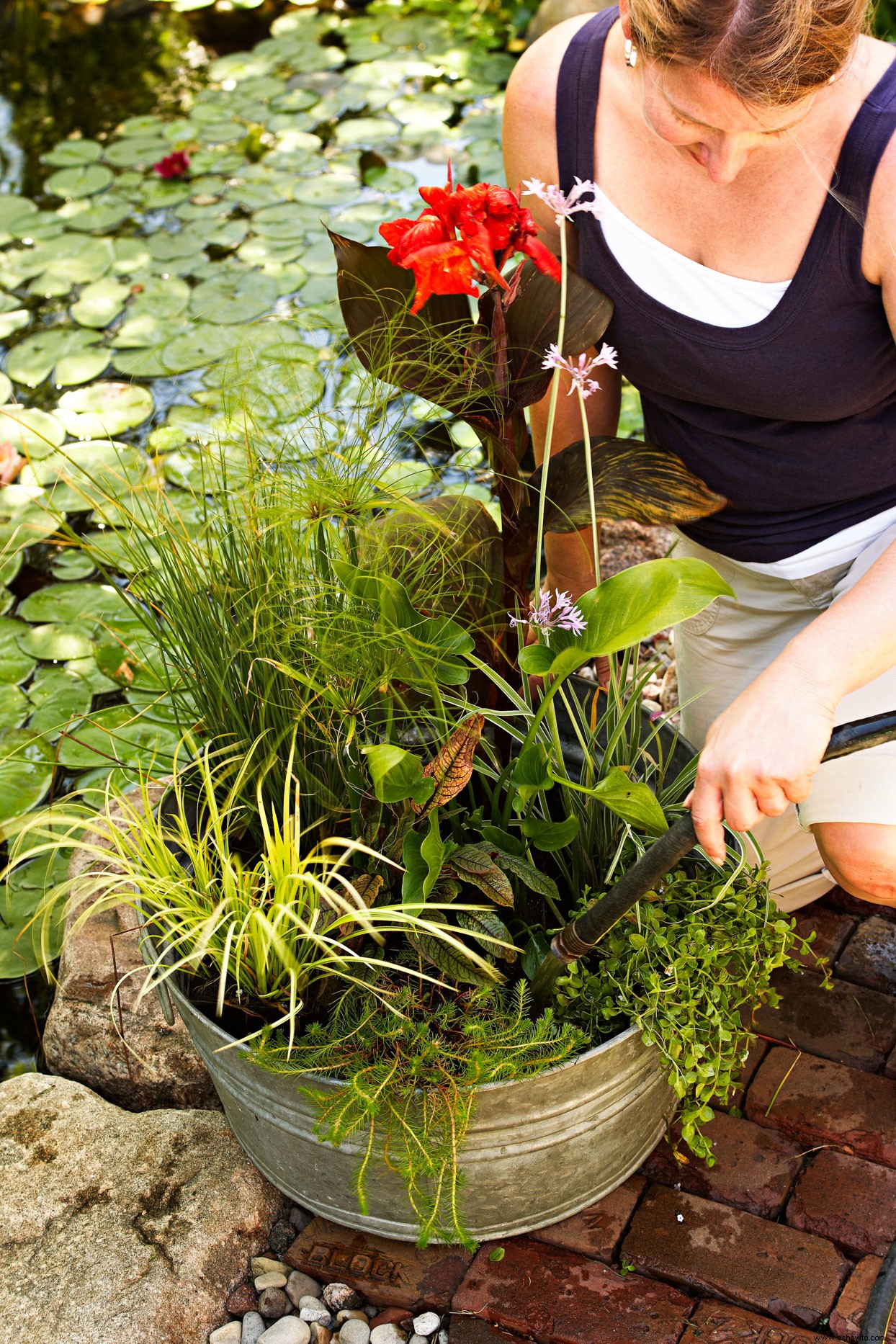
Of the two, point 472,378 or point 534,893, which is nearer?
point 472,378

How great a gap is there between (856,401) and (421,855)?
2.31 ft

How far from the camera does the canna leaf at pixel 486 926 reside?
1.11 metres

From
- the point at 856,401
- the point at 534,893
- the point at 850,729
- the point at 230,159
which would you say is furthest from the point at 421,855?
the point at 230,159

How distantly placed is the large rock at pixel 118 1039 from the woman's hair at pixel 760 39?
3.29ft

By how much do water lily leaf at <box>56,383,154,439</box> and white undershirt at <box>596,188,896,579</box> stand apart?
4.71ft

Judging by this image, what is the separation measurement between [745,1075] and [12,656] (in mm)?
1432

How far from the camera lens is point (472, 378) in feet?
3.84

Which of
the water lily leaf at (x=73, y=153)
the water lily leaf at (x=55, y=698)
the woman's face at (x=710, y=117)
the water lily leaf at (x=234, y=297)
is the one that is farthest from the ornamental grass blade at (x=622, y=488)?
the water lily leaf at (x=73, y=153)

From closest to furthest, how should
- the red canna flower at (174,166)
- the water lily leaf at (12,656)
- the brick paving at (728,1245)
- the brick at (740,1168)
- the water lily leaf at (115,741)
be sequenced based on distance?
1. the brick paving at (728,1245)
2. the brick at (740,1168)
3. the water lily leaf at (115,741)
4. the water lily leaf at (12,656)
5. the red canna flower at (174,166)

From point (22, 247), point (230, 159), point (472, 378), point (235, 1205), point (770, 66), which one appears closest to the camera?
point (770, 66)

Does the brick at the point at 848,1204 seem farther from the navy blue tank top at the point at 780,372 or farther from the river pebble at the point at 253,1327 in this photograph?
the navy blue tank top at the point at 780,372

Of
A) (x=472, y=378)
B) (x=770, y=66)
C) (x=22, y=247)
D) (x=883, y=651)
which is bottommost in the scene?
(x=22, y=247)

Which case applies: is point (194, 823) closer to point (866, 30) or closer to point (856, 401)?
point (856, 401)

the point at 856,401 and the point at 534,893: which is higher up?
the point at 856,401
